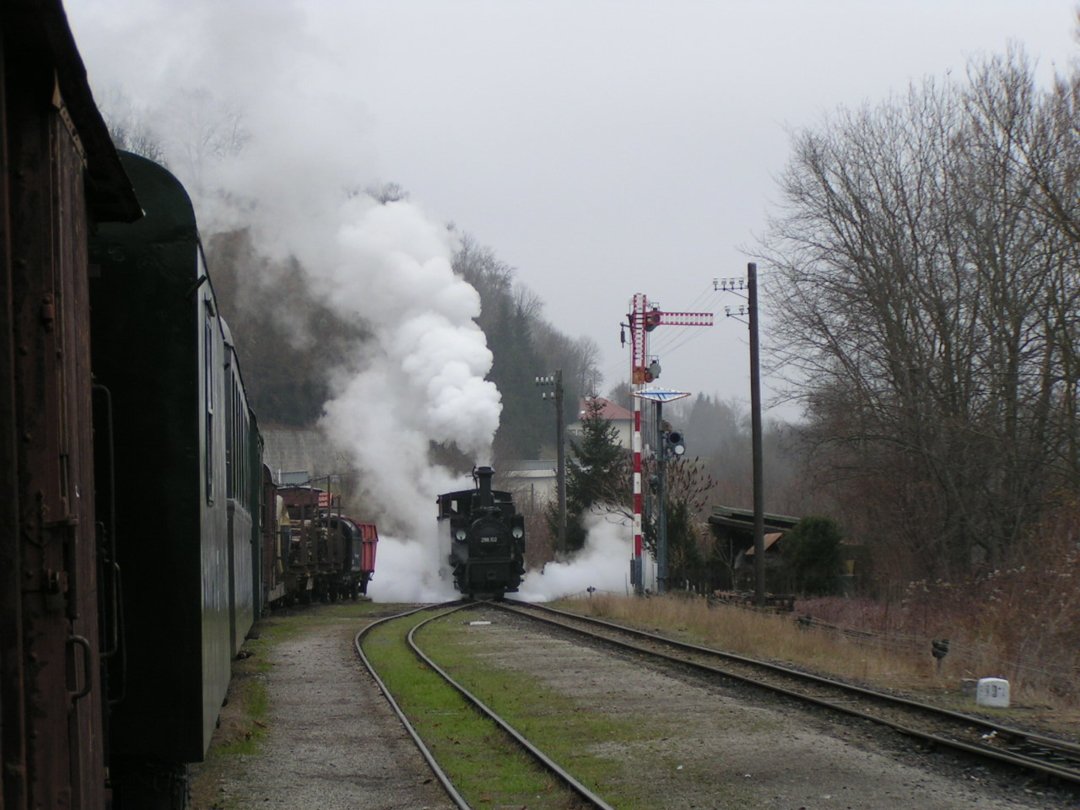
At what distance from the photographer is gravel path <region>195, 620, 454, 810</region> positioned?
8.24 m

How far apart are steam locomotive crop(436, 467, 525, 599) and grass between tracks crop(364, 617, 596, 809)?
52.3ft

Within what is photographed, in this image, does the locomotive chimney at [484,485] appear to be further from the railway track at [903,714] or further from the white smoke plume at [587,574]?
the railway track at [903,714]

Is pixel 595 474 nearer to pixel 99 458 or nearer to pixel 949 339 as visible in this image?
pixel 949 339

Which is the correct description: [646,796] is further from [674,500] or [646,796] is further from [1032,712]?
[674,500]

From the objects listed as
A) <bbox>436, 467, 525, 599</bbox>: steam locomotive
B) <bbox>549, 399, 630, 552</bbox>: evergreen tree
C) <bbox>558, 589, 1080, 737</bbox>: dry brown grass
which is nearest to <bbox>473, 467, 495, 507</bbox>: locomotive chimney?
<bbox>436, 467, 525, 599</bbox>: steam locomotive

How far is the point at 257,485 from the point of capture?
52.1 ft

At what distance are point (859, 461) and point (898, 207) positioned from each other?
610cm

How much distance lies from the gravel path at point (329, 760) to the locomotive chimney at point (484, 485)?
18.1 meters

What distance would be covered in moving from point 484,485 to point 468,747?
76.7 ft

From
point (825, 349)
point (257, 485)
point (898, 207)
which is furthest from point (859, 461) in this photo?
point (257, 485)

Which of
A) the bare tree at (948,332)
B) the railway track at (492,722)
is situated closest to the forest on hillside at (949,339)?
the bare tree at (948,332)

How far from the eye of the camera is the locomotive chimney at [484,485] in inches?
1318

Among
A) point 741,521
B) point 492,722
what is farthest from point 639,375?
point 492,722

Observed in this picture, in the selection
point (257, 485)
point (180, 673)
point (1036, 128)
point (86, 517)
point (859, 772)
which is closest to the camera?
point (86, 517)
